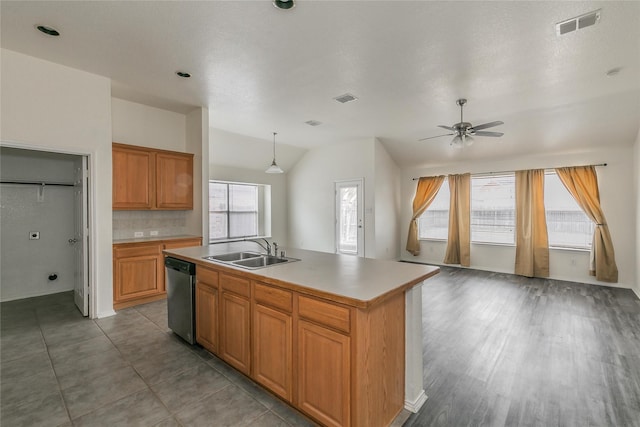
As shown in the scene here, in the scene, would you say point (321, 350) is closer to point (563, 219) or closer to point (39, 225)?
point (39, 225)

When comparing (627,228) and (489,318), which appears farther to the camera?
(627,228)

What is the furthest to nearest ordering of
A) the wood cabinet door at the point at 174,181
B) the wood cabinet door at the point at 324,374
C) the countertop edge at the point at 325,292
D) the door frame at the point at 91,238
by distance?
the wood cabinet door at the point at 174,181
the door frame at the point at 91,238
the wood cabinet door at the point at 324,374
the countertop edge at the point at 325,292

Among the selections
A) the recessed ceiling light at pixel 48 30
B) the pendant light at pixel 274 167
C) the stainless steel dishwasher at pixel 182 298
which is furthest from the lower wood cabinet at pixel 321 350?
the pendant light at pixel 274 167

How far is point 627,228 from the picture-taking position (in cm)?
500

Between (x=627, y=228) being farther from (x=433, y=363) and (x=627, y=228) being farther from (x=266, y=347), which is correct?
(x=266, y=347)

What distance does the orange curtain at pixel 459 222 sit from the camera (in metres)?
6.65

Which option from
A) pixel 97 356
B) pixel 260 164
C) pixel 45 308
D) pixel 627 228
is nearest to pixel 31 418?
pixel 97 356

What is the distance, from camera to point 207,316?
2.62 metres

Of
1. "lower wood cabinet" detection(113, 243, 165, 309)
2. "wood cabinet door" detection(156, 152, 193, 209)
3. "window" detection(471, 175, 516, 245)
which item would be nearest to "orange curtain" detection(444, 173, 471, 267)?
"window" detection(471, 175, 516, 245)

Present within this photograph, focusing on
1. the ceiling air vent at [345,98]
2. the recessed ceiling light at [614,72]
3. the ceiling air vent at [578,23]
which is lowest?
the ceiling air vent at [578,23]

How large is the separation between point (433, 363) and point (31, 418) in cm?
300

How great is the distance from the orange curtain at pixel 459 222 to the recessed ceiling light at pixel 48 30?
703 centimetres

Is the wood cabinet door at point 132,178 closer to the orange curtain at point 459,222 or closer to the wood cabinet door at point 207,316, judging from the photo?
the wood cabinet door at point 207,316

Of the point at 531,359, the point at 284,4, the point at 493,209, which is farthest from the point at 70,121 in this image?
the point at 493,209
